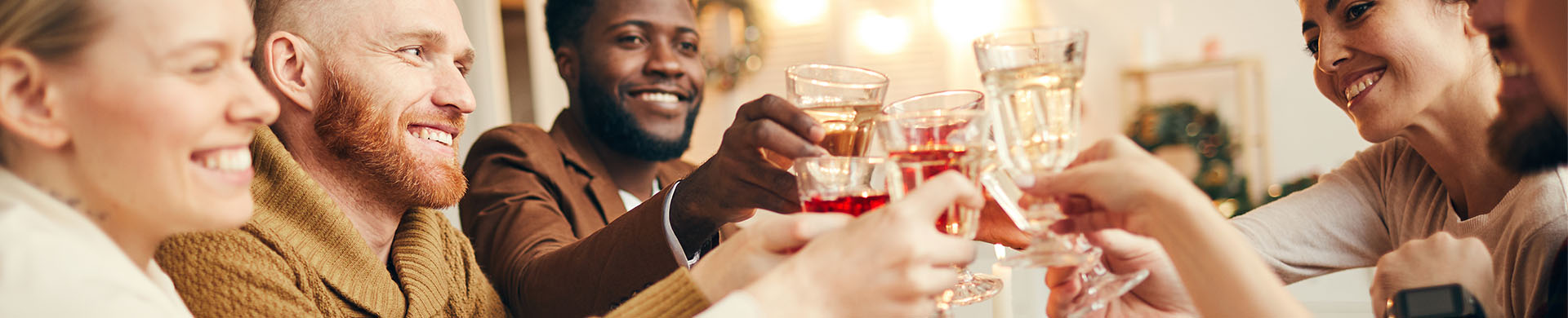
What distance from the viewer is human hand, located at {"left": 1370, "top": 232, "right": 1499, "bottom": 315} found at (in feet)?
3.61

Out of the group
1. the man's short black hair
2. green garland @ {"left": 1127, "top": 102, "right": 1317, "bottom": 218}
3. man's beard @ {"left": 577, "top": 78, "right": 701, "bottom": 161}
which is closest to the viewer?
man's beard @ {"left": 577, "top": 78, "right": 701, "bottom": 161}

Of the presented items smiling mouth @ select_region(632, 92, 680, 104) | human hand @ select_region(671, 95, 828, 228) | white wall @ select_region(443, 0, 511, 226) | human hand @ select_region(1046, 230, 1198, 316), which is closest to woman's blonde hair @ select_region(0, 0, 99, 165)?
human hand @ select_region(671, 95, 828, 228)

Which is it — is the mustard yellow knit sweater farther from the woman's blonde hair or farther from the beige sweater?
the beige sweater

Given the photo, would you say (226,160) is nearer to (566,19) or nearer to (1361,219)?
(566,19)

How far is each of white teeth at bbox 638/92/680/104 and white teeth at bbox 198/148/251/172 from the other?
57.3 inches

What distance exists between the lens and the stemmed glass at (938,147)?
0.94 meters

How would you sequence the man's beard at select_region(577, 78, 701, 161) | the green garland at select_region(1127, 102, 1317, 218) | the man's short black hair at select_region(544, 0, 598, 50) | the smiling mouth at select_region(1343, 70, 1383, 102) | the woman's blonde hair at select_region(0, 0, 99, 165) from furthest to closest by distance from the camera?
the green garland at select_region(1127, 102, 1317, 218) < the man's short black hair at select_region(544, 0, 598, 50) < the man's beard at select_region(577, 78, 701, 161) < the smiling mouth at select_region(1343, 70, 1383, 102) < the woman's blonde hair at select_region(0, 0, 99, 165)

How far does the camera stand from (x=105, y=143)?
765 mm

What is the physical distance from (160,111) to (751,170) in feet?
2.26

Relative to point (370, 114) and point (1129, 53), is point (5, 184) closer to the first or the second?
point (370, 114)

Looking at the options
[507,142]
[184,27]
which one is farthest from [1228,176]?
[184,27]

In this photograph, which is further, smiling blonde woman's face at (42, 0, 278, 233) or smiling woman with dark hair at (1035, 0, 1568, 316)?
smiling woman with dark hair at (1035, 0, 1568, 316)

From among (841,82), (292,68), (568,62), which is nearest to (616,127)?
(568,62)

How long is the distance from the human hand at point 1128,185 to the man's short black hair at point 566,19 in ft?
5.14
